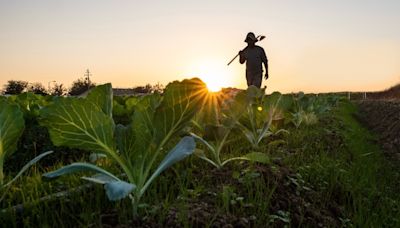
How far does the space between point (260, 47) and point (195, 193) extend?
9.03m

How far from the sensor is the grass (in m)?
2.36

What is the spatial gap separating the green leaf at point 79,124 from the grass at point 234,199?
30 centimetres

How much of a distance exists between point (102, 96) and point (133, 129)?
350 mm

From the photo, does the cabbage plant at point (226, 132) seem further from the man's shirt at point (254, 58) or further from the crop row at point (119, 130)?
the man's shirt at point (254, 58)

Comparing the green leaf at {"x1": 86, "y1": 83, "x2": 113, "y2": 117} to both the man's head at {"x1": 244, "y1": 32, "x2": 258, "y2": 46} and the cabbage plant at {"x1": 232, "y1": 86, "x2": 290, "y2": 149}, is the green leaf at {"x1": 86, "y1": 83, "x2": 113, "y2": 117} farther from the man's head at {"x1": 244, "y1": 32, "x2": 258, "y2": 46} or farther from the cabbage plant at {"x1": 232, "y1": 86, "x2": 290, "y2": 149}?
the man's head at {"x1": 244, "y1": 32, "x2": 258, "y2": 46}

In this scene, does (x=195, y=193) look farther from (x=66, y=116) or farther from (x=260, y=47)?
(x=260, y=47)

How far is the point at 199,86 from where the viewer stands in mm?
2373

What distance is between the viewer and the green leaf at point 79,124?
2.27m

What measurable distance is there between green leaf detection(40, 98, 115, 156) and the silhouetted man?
30.0 ft

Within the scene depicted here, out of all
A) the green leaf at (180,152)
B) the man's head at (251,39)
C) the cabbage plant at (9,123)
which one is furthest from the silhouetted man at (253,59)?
the green leaf at (180,152)

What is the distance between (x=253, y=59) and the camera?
446 inches

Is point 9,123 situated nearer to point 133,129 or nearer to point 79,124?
point 79,124

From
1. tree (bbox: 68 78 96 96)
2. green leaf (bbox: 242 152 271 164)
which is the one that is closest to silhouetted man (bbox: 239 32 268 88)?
green leaf (bbox: 242 152 271 164)

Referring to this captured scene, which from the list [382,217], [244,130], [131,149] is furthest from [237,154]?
[131,149]
